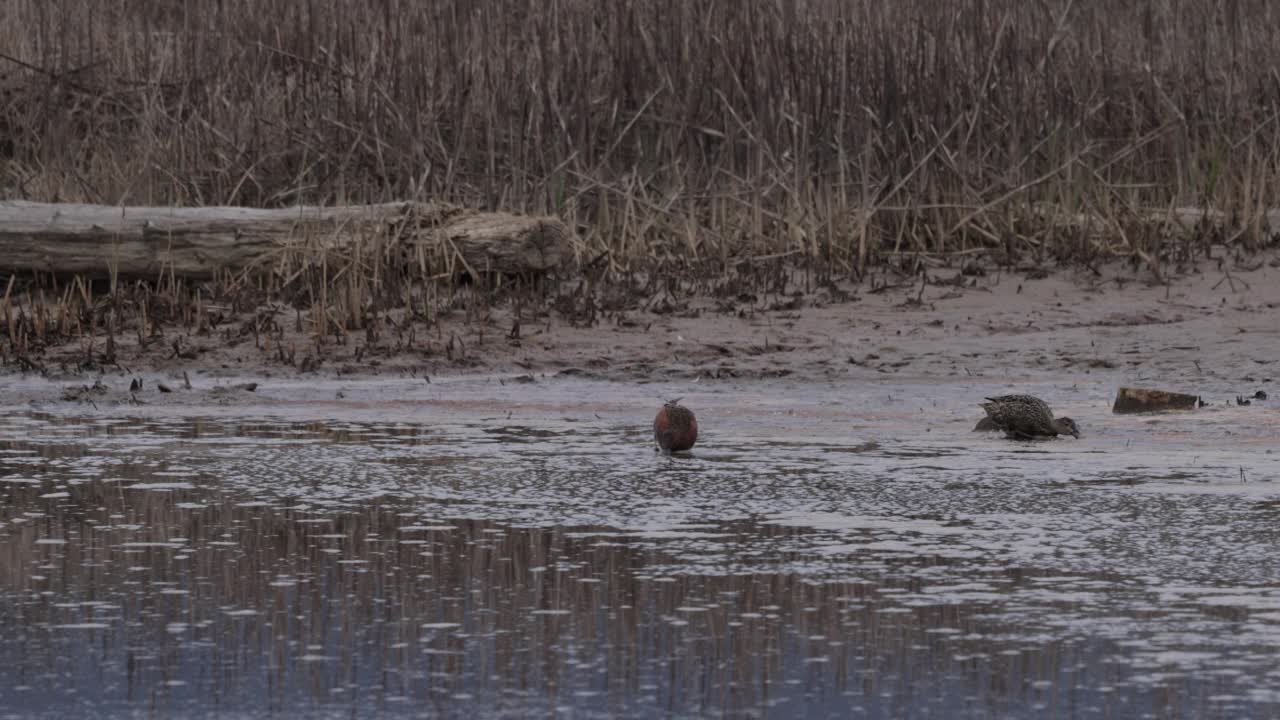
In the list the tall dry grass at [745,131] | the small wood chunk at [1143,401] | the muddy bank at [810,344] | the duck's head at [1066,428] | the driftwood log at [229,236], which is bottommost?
the duck's head at [1066,428]

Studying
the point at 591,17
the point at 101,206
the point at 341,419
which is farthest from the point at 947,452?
the point at 591,17

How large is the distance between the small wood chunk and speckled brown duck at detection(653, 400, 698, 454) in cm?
185

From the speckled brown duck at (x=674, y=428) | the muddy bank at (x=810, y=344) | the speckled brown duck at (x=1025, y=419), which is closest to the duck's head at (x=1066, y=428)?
the speckled brown duck at (x=1025, y=419)

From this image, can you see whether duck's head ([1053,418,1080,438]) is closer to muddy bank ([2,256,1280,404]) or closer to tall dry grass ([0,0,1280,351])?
muddy bank ([2,256,1280,404])

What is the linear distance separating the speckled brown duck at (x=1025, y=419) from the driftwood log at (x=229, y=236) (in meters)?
4.32

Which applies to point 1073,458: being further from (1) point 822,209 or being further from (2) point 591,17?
(2) point 591,17

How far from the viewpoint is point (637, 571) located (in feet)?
15.0

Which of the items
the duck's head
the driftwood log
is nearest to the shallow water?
the duck's head

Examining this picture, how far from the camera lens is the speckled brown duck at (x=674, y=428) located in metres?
6.59

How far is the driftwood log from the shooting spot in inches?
427

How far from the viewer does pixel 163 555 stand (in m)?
4.80

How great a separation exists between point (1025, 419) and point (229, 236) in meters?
5.53

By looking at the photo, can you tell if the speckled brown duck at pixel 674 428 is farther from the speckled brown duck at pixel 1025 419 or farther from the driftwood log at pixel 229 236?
the driftwood log at pixel 229 236

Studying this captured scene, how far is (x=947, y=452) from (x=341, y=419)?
2.37 metres
